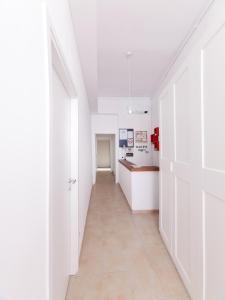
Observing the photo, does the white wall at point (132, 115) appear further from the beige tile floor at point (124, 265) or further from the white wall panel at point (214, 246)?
the white wall panel at point (214, 246)

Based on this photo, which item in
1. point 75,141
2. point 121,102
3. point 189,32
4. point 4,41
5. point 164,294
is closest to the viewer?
point 4,41

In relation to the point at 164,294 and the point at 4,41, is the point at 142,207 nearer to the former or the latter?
the point at 164,294

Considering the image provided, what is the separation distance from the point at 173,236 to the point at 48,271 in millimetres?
1575

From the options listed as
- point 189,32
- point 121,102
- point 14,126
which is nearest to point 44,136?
point 14,126

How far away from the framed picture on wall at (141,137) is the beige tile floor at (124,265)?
3.58 m

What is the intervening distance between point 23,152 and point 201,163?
1226 mm

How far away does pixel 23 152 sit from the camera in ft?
2.21

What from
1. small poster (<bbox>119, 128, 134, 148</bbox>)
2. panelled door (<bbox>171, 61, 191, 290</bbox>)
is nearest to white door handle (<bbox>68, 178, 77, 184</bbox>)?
panelled door (<bbox>171, 61, 191, 290</bbox>)

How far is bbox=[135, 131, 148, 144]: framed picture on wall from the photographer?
21.6ft

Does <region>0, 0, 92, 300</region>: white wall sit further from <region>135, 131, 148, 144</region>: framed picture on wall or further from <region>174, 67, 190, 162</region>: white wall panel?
<region>135, 131, 148, 144</region>: framed picture on wall

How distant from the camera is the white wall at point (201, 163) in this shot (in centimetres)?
116

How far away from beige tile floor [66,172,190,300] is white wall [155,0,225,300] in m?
0.20

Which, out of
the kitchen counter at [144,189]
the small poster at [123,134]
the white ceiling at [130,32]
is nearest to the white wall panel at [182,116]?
the white ceiling at [130,32]

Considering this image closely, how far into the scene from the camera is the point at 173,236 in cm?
207
